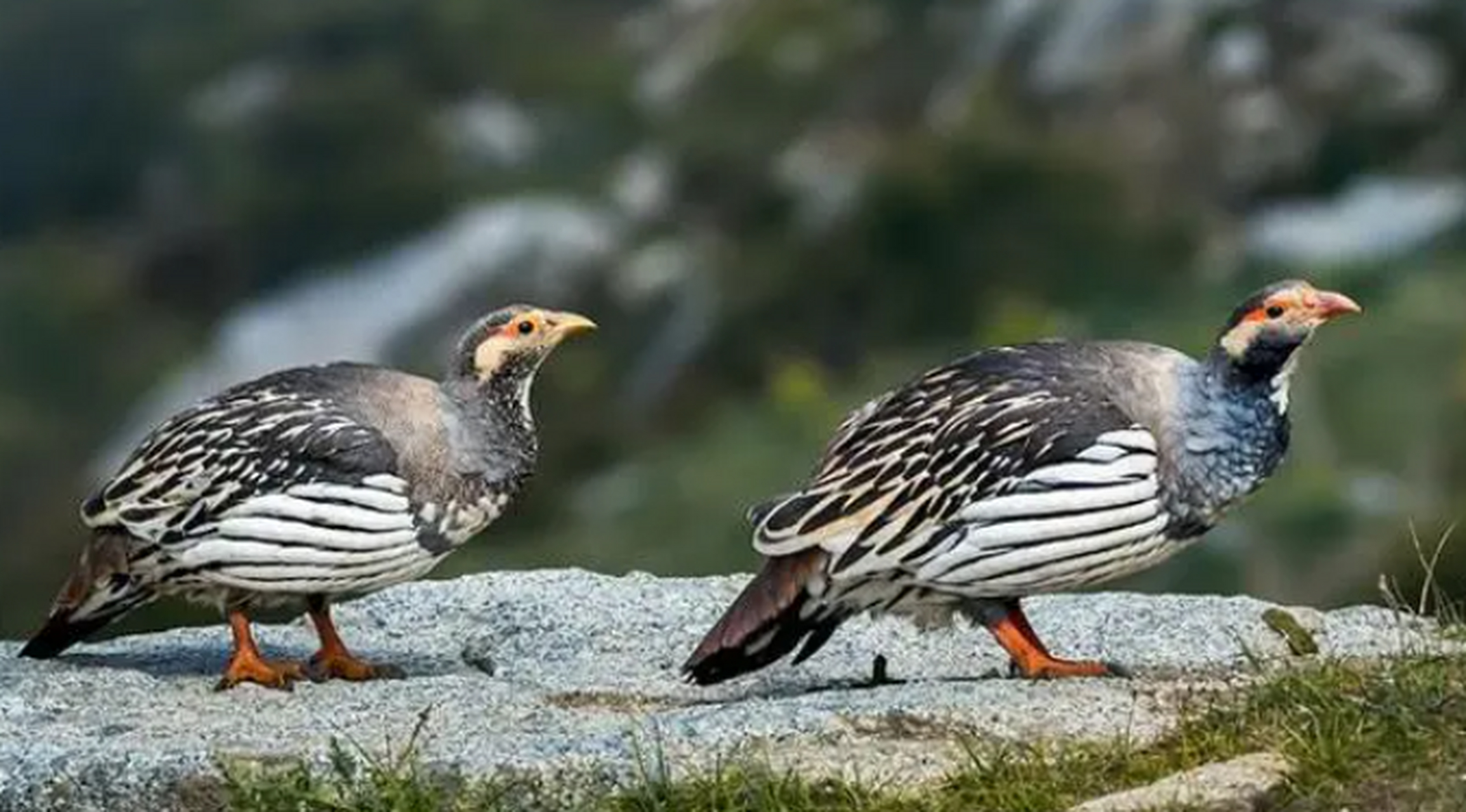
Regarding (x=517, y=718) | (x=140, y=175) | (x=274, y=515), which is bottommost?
(x=517, y=718)

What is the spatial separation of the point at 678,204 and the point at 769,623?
24139mm

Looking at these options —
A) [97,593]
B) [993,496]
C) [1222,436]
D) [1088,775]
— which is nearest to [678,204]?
[97,593]

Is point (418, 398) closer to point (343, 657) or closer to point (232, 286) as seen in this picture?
point (343, 657)

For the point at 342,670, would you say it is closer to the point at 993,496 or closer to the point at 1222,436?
the point at 993,496

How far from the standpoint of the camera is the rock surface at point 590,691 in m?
9.86

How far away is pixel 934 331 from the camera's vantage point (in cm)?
3191

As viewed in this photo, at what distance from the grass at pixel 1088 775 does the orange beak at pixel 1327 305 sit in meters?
1.37

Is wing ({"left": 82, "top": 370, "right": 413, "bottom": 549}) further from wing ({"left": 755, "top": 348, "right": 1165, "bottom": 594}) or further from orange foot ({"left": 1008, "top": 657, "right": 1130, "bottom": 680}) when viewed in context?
orange foot ({"left": 1008, "top": 657, "right": 1130, "bottom": 680})

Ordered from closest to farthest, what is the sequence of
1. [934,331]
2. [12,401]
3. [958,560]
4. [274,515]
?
[958,560] → [274,515] → [934,331] → [12,401]

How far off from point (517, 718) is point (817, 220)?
76.2 ft

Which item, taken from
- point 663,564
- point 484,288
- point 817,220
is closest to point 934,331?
point 817,220

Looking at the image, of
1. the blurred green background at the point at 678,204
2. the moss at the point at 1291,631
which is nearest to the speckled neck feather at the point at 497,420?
the moss at the point at 1291,631

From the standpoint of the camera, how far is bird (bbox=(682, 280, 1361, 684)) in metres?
10.5

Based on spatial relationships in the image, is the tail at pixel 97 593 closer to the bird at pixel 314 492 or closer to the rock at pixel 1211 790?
the bird at pixel 314 492
